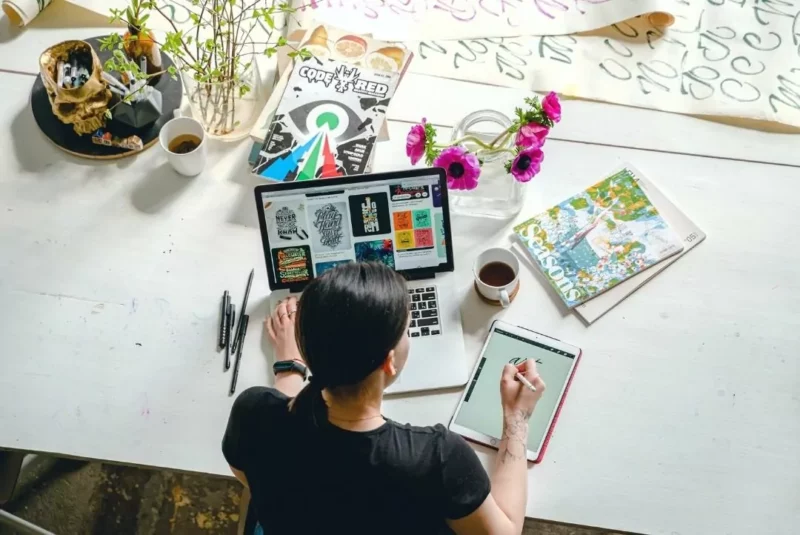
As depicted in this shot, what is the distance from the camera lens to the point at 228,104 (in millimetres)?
1213

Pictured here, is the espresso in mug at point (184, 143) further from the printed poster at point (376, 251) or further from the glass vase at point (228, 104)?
the printed poster at point (376, 251)

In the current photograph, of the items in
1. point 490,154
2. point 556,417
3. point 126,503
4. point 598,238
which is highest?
point 490,154

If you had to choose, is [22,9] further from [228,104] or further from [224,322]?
[224,322]

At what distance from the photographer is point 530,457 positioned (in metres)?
0.97

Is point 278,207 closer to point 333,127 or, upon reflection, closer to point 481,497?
point 333,127

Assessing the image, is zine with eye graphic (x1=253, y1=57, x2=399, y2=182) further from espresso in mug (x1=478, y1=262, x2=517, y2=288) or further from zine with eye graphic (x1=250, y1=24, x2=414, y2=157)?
espresso in mug (x1=478, y1=262, x2=517, y2=288)

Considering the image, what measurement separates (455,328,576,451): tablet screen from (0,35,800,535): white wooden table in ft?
0.08

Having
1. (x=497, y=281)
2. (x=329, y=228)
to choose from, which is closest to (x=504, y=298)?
(x=497, y=281)

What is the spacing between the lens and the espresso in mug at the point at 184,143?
3.85 ft

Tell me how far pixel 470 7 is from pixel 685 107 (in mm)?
400

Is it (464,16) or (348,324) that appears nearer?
(348,324)

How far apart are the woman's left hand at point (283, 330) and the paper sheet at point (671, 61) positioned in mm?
475

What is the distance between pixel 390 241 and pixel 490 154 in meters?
0.19

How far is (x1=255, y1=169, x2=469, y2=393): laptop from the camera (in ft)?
3.39
